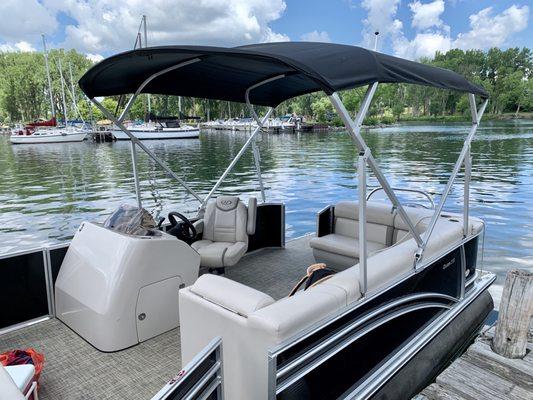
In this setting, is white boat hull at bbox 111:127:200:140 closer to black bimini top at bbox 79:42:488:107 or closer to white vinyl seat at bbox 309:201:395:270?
black bimini top at bbox 79:42:488:107

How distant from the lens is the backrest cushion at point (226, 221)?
4.25m

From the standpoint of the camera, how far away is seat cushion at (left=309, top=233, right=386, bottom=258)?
4199 millimetres

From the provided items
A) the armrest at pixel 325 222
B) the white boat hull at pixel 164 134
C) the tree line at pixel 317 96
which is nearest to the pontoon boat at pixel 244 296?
the armrest at pixel 325 222

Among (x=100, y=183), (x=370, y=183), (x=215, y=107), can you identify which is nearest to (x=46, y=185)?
(x=100, y=183)

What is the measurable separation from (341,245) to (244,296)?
248 centimetres

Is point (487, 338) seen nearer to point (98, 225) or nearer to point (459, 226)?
point (459, 226)

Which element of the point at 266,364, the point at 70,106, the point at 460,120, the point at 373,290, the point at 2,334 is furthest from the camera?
the point at 460,120

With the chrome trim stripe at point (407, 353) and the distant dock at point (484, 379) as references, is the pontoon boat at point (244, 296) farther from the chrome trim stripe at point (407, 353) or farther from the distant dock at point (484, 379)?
the distant dock at point (484, 379)

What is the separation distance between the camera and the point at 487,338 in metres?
3.09

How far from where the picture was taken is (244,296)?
2016mm

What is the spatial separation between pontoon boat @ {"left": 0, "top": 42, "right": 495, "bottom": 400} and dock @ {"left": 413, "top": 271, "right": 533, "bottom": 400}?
0.18 metres

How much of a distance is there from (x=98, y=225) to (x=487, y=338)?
3144 mm

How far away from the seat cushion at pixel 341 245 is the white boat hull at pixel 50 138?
3472 centimetres

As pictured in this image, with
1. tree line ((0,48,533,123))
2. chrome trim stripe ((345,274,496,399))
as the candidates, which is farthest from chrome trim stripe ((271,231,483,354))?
tree line ((0,48,533,123))
